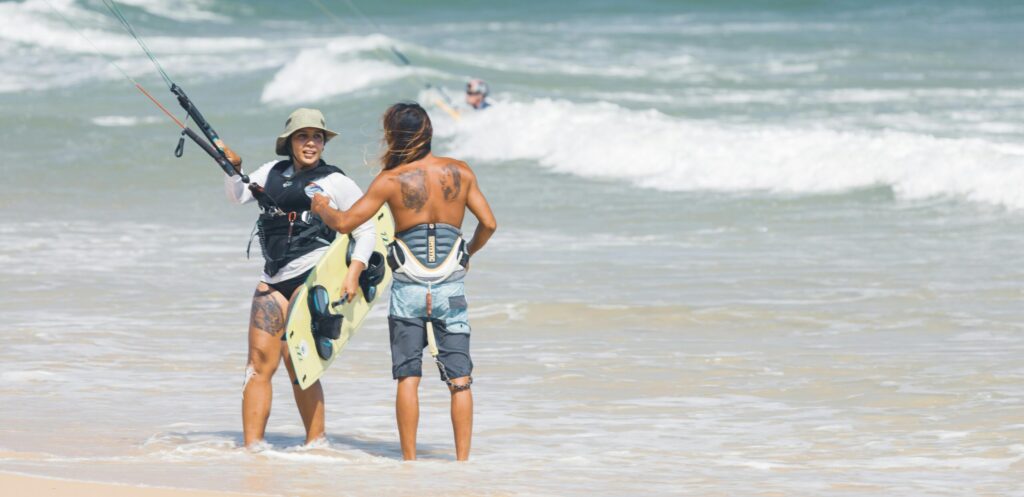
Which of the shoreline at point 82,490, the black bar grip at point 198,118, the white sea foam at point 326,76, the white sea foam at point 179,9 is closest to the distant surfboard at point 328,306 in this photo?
the black bar grip at point 198,118

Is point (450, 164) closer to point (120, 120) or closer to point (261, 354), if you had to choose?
point (261, 354)

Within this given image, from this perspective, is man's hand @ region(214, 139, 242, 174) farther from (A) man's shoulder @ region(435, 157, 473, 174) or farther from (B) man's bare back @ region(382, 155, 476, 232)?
(A) man's shoulder @ region(435, 157, 473, 174)

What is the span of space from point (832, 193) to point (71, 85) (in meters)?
17.4

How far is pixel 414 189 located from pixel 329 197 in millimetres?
310

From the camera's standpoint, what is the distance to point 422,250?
567cm

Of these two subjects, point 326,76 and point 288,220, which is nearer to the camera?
point 288,220

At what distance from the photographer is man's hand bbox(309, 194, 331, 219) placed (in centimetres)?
558

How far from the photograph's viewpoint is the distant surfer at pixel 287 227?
18.9 ft

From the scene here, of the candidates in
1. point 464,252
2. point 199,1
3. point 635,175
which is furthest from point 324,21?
point 464,252

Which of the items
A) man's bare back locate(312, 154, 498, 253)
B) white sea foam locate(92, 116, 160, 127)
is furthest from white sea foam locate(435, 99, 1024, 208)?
man's bare back locate(312, 154, 498, 253)

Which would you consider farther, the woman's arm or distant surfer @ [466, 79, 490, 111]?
distant surfer @ [466, 79, 490, 111]

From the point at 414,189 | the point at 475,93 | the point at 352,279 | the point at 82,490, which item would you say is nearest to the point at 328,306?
the point at 352,279

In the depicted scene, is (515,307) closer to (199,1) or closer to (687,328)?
(687,328)

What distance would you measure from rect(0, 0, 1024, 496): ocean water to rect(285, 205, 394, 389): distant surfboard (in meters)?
0.35
